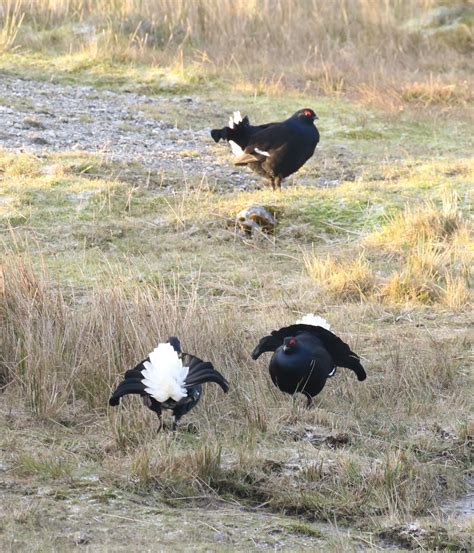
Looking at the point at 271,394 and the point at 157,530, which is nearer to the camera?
the point at 157,530

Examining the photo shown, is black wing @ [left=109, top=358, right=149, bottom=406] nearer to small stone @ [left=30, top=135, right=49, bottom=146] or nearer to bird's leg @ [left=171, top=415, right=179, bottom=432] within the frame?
bird's leg @ [left=171, top=415, right=179, bottom=432]

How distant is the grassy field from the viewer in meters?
5.33

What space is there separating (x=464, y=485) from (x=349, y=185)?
5.94 m

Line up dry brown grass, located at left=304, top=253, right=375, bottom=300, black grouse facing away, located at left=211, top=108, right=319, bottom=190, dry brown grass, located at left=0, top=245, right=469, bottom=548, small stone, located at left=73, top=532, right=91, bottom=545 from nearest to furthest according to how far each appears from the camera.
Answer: small stone, located at left=73, top=532, right=91, bottom=545, dry brown grass, located at left=0, top=245, right=469, bottom=548, dry brown grass, located at left=304, top=253, right=375, bottom=300, black grouse facing away, located at left=211, top=108, right=319, bottom=190

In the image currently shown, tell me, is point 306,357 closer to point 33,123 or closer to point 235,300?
point 235,300

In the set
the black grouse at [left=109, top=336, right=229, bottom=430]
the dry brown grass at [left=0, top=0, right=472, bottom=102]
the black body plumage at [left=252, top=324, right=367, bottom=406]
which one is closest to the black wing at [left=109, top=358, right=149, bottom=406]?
the black grouse at [left=109, top=336, right=229, bottom=430]

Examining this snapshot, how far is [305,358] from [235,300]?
6.94 ft

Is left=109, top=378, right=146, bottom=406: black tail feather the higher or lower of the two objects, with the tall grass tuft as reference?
lower

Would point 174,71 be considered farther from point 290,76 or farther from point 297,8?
point 297,8

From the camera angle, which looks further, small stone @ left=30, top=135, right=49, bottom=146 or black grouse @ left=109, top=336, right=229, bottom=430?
small stone @ left=30, top=135, right=49, bottom=146

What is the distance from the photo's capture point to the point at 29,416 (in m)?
6.32

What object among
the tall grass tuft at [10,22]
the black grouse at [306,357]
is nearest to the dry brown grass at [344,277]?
the black grouse at [306,357]

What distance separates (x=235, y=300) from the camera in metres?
8.58

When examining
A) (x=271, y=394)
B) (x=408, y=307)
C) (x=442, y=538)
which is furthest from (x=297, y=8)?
(x=442, y=538)
